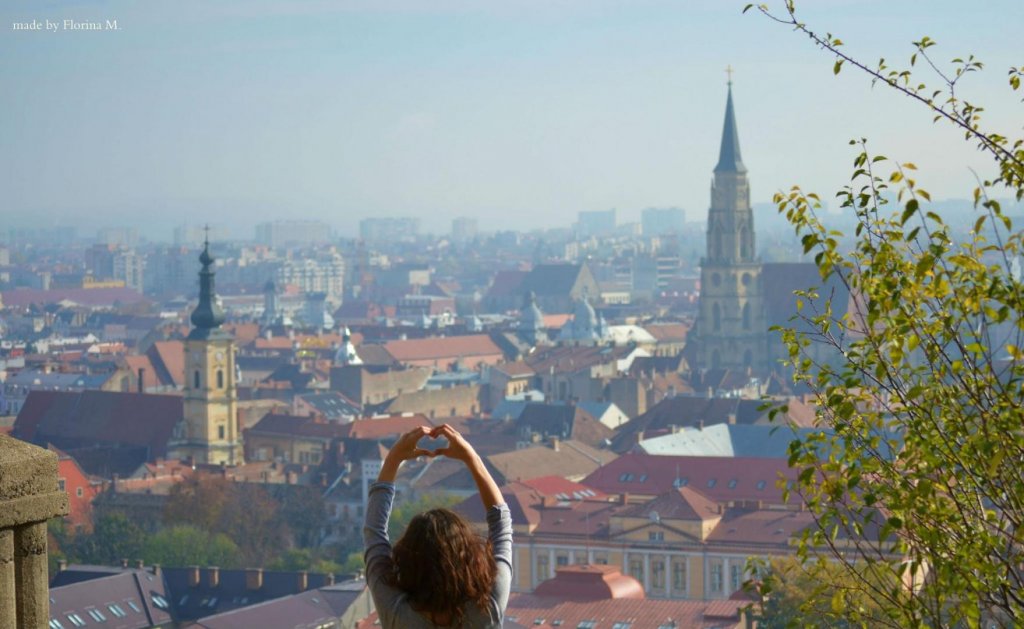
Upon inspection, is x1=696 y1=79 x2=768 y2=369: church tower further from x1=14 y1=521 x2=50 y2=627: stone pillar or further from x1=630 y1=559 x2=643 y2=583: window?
x1=14 y1=521 x2=50 y2=627: stone pillar

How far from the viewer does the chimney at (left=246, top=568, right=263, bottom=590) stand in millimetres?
49062

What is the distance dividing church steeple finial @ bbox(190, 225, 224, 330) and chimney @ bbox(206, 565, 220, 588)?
3039 centimetres

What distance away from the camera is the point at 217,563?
57219 millimetres

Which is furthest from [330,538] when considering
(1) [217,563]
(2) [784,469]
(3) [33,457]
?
(3) [33,457]

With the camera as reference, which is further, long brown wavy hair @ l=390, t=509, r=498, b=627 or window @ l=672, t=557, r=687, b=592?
window @ l=672, t=557, r=687, b=592

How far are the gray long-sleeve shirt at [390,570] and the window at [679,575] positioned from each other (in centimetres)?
4546

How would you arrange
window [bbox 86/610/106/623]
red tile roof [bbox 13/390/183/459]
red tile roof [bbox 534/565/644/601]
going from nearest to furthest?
red tile roof [bbox 534/565/644/601], window [bbox 86/610/106/623], red tile roof [bbox 13/390/183/459]

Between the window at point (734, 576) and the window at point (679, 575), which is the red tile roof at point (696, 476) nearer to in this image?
the window at point (679, 575)

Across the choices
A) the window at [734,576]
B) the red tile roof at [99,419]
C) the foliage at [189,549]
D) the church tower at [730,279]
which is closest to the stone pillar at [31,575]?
the window at [734,576]

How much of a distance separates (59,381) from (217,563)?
184 feet

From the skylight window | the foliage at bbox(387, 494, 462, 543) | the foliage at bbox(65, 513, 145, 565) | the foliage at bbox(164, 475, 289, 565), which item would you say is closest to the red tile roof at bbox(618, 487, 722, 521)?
the foliage at bbox(387, 494, 462, 543)

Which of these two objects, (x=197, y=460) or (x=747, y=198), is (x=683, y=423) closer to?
(x=197, y=460)

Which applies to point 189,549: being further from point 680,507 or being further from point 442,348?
point 442,348

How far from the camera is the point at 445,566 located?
4953 millimetres
